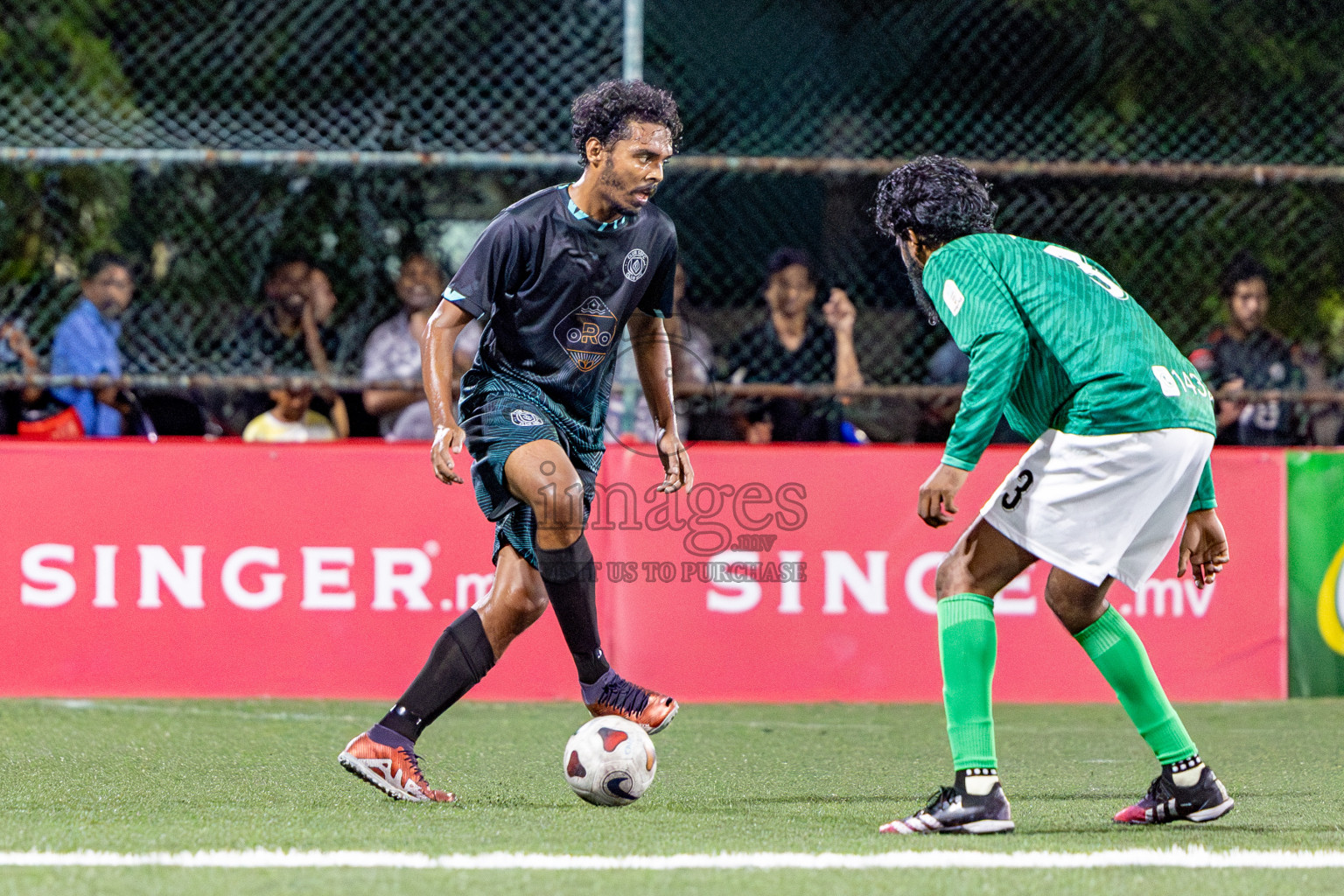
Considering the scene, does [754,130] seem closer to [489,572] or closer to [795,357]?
[795,357]

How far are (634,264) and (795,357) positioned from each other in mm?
3292

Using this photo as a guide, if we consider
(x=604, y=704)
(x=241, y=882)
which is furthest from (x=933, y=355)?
(x=241, y=882)

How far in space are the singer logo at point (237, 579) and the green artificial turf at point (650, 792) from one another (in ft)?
1.61

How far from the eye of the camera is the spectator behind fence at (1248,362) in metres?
8.26

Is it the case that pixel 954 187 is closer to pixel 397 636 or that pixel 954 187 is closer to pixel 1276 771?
pixel 1276 771

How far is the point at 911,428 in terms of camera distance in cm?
830

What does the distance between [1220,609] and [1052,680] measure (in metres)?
0.88

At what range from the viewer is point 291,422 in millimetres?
8266

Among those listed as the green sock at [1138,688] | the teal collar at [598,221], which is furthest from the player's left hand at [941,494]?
the teal collar at [598,221]

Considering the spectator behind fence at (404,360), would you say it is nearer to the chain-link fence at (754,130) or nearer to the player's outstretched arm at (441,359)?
the chain-link fence at (754,130)

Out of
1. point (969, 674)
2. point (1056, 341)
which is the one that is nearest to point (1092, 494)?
point (1056, 341)

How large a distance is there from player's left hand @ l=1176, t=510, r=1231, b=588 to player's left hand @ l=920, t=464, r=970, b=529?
0.90 meters

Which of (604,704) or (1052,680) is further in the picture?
(1052,680)

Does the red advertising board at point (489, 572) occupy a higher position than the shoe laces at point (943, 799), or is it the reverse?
the shoe laces at point (943, 799)
